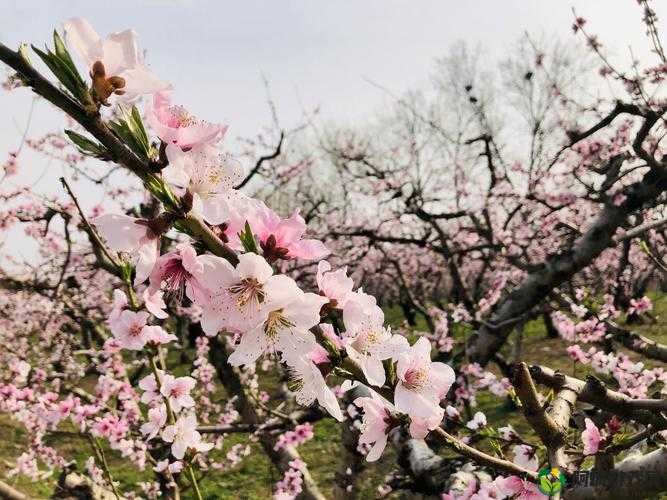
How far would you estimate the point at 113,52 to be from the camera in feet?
2.92

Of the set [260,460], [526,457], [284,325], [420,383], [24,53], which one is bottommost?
[526,457]

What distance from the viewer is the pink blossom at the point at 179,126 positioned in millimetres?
915

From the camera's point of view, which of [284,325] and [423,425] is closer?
[284,325]

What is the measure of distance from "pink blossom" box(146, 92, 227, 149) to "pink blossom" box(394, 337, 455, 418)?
59 centimetres

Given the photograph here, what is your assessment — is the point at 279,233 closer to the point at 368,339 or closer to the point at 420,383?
the point at 368,339

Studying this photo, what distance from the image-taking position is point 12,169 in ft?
22.2

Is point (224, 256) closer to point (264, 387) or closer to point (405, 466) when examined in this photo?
point (405, 466)

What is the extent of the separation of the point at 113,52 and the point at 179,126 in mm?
164

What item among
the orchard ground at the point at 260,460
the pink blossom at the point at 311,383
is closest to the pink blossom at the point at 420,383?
the pink blossom at the point at 311,383

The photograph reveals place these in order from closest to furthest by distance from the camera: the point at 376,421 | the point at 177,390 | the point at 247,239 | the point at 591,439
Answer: the point at 247,239, the point at 376,421, the point at 591,439, the point at 177,390

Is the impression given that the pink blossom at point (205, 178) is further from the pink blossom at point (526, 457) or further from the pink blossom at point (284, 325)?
the pink blossom at point (526, 457)

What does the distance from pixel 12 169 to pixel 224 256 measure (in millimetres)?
7217
